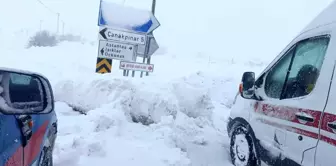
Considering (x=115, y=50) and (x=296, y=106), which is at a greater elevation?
(x=115, y=50)

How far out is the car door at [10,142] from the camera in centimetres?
163

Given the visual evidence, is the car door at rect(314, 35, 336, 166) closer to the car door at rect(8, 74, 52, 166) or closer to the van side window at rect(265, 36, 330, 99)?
the van side window at rect(265, 36, 330, 99)

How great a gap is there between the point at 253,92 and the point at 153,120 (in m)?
2.75

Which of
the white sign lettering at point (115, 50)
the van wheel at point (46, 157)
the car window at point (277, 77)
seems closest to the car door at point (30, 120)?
the van wheel at point (46, 157)

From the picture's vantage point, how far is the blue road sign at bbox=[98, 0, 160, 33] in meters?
9.83

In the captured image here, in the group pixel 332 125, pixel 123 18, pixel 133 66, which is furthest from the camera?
pixel 123 18

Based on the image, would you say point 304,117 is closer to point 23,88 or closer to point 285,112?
point 285,112

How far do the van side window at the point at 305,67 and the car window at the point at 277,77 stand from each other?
12 cm

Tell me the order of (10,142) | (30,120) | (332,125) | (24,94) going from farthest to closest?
(24,94) < (332,125) < (30,120) < (10,142)

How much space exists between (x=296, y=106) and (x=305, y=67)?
1.41 feet

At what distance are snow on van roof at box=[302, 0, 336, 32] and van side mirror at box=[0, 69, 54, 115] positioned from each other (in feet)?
8.61

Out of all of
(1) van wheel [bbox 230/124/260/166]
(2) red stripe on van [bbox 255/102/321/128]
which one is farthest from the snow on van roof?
(1) van wheel [bbox 230/124/260/166]

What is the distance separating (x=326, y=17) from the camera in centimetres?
294

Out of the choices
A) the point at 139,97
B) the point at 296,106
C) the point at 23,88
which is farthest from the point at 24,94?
the point at 139,97
